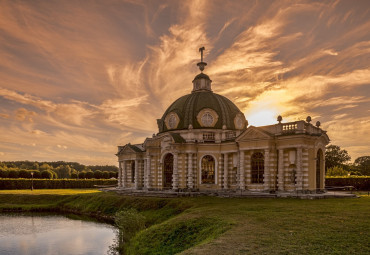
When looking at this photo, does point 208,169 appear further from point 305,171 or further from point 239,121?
Result: point 305,171

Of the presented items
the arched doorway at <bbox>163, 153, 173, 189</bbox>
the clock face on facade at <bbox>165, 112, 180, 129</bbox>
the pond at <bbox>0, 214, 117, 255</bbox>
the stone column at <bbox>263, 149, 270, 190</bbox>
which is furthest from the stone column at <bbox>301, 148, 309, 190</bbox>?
the pond at <bbox>0, 214, 117, 255</bbox>

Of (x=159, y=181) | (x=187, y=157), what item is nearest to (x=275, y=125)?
(x=187, y=157)

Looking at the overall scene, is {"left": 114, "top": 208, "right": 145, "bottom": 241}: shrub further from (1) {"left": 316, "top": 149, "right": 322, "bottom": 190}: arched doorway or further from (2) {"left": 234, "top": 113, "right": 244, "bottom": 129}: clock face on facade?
(2) {"left": 234, "top": 113, "right": 244, "bottom": 129}: clock face on facade

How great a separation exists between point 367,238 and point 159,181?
32.7 m

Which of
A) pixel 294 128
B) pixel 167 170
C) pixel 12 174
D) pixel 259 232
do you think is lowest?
pixel 12 174

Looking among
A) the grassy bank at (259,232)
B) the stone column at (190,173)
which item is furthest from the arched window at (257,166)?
the grassy bank at (259,232)

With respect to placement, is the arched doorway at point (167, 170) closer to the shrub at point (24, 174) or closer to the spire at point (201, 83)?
the spire at point (201, 83)

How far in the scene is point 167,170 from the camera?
44156 mm

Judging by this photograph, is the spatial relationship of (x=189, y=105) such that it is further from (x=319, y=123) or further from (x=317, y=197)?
(x=317, y=197)

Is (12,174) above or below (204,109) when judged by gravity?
below

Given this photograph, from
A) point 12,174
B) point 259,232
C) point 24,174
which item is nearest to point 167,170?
point 259,232

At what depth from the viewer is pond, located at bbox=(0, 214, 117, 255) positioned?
24234mm

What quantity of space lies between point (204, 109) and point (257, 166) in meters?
12.1

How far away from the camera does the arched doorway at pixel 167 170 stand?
144 feet
